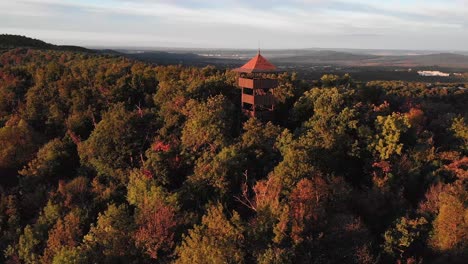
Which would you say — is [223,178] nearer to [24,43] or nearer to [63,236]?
[63,236]

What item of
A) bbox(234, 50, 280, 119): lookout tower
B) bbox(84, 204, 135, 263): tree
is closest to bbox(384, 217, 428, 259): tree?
bbox(234, 50, 280, 119): lookout tower

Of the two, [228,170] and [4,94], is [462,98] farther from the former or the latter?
[4,94]

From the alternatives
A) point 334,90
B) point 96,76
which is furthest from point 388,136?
point 96,76

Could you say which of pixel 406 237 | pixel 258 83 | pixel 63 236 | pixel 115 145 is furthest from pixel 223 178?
pixel 406 237

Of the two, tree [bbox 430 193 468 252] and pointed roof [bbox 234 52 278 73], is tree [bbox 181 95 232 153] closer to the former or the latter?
pointed roof [bbox 234 52 278 73]

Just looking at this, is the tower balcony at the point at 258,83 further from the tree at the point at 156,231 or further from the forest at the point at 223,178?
the tree at the point at 156,231

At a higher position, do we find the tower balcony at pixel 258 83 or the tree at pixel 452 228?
the tower balcony at pixel 258 83

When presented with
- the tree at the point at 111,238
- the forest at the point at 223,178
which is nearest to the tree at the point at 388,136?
the forest at the point at 223,178
